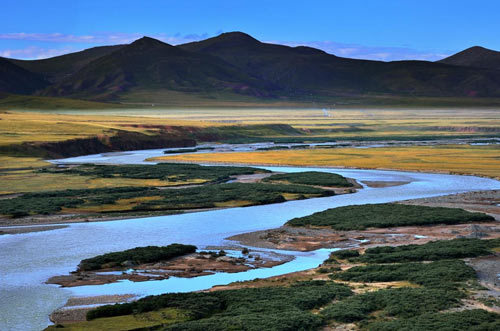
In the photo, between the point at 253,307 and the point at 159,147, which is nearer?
the point at 253,307

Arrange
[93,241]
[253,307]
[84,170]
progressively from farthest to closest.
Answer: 1. [84,170]
2. [93,241]
3. [253,307]

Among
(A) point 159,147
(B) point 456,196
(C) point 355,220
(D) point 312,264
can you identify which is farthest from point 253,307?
(A) point 159,147

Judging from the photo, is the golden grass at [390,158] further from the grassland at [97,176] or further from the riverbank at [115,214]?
the riverbank at [115,214]

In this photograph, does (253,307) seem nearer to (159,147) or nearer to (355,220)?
(355,220)

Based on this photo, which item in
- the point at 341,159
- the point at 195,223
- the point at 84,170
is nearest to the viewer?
the point at 195,223

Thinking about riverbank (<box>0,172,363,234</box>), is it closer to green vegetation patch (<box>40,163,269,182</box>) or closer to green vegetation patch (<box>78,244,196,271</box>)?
green vegetation patch (<box>40,163,269,182</box>)

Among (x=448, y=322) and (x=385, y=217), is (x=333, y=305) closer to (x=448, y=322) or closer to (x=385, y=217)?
(x=448, y=322)

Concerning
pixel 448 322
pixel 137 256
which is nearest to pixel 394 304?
pixel 448 322
